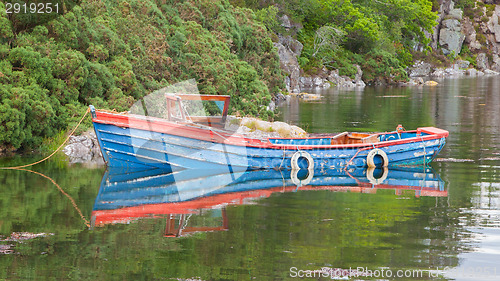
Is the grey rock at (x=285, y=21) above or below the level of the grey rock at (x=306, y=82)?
above

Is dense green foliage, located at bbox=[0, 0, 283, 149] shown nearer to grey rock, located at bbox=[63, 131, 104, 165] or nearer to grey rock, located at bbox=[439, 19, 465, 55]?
grey rock, located at bbox=[63, 131, 104, 165]

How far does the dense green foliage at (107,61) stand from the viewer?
80.7 ft

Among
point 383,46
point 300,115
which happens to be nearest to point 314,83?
point 383,46

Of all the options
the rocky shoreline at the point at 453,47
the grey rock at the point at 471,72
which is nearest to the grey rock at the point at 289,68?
the rocky shoreline at the point at 453,47

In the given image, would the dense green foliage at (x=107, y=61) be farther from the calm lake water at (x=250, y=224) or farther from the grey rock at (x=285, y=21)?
the grey rock at (x=285, y=21)

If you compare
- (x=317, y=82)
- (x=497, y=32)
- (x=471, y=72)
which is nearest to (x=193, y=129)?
(x=317, y=82)

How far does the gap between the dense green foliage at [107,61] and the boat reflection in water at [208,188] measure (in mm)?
4496

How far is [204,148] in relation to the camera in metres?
22.3

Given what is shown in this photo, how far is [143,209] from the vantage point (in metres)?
16.5

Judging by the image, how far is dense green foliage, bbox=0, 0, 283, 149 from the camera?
2461cm

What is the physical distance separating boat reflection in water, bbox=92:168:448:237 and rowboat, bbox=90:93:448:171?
0.35 m

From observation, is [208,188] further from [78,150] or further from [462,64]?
[462,64]

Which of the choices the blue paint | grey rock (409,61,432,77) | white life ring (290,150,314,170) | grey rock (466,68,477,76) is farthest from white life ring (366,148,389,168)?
grey rock (466,68,477,76)

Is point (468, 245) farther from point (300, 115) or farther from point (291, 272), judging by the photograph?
point (300, 115)
